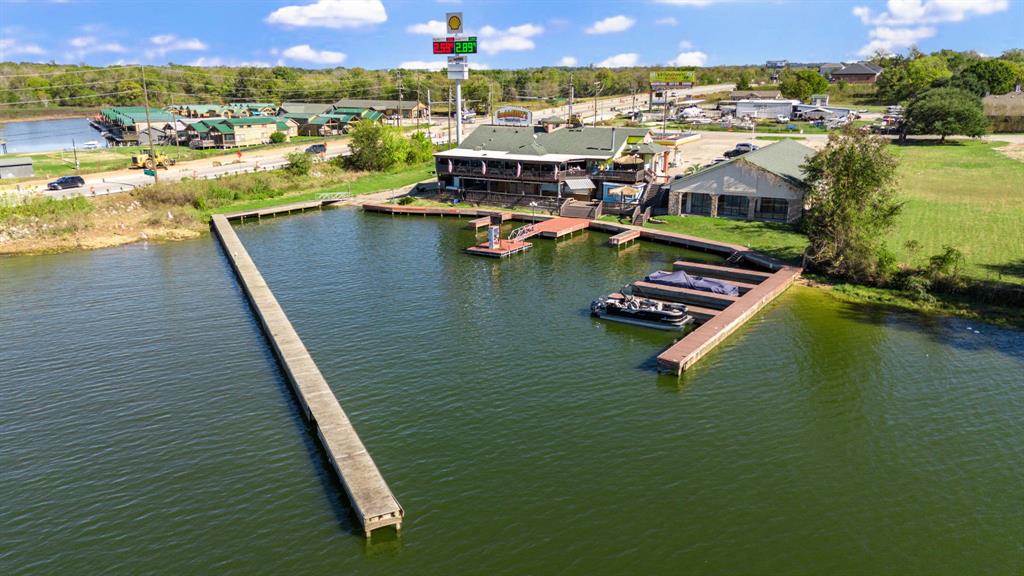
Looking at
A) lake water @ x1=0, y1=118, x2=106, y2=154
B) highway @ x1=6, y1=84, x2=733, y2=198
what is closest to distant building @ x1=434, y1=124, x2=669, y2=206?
highway @ x1=6, y1=84, x2=733, y2=198

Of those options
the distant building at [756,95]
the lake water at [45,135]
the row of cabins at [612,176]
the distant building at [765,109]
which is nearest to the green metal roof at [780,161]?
the row of cabins at [612,176]

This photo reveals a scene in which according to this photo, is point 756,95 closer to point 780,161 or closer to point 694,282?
point 780,161

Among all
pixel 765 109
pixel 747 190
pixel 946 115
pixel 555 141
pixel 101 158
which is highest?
pixel 765 109

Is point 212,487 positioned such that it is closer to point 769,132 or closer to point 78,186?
point 78,186

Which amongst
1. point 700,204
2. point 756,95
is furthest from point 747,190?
point 756,95

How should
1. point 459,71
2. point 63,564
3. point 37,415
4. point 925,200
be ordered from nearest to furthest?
point 63,564 < point 37,415 < point 925,200 < point 459,71

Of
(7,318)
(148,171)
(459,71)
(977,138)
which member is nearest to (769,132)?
(977,138)

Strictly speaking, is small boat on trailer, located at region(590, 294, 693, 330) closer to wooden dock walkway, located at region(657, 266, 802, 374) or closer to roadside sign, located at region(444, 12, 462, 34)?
wooden dock walkway, located at region(657, 266, 802, 374)
